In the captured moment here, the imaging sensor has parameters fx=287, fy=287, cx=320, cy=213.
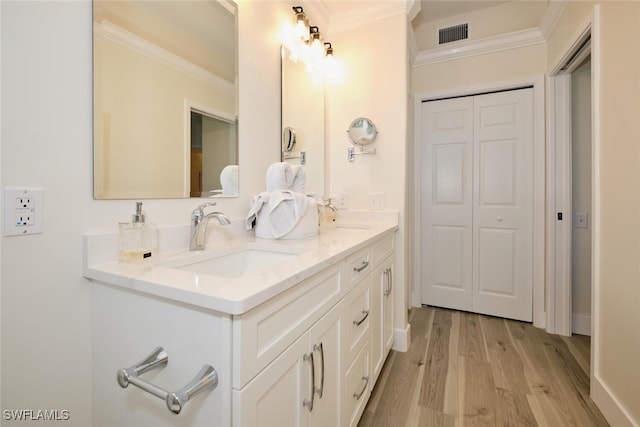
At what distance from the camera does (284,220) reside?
50.6 inches

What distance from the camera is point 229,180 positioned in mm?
1344

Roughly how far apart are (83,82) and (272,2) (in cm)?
122

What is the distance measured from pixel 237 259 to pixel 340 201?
3.69ft

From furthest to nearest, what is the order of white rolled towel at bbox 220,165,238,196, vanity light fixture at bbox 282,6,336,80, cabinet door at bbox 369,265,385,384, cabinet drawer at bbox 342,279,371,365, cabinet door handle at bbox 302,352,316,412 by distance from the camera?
vanity light fixture at bbox 282,6,336,80 < cabinet door at bbox 369,265,385,384 < white rolled towel at bbox 220,165,238,196 < cabinet drawer at bbox 342,279,371,365 < cabinet door handle at bbox 302,352,316,412

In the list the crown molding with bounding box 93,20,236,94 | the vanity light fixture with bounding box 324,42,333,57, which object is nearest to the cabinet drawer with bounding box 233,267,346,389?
the crown molding with bounding box 93,20,236,94

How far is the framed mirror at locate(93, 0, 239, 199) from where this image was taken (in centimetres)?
88

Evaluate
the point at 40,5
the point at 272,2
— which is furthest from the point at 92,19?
the point at 272,2

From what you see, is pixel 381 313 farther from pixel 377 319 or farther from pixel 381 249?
pixel 381 249

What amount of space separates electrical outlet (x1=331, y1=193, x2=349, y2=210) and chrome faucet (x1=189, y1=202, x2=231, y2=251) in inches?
45.5

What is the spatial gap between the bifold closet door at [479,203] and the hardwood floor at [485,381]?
1.24 feet

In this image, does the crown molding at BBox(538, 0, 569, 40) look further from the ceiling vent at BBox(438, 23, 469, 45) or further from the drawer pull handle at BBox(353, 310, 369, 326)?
the drawer pull handle at BBox(353, 310, 369, 326)

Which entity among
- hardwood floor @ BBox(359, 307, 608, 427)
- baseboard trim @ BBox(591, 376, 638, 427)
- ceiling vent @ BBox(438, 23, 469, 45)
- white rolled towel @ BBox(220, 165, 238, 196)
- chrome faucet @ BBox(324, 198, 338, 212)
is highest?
ceiling vent @ BBox(438, 23, 469, 45)

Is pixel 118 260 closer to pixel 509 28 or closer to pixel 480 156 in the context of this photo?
pixel 480 156

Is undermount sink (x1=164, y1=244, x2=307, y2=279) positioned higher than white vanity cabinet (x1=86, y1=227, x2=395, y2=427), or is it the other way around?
undermount sink (x1=164, y1=244, x2=307, y2=279)
